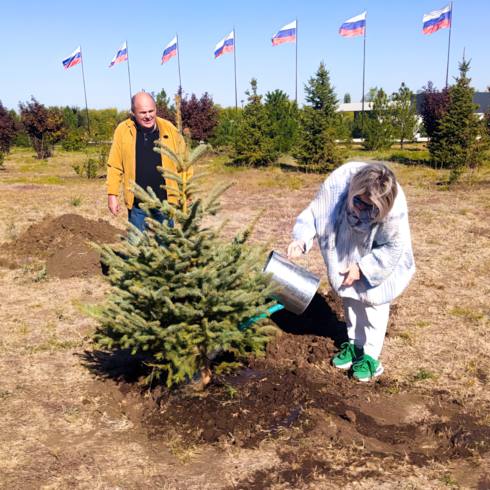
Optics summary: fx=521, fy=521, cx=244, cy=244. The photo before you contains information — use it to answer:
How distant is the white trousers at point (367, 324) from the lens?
12.4 feet

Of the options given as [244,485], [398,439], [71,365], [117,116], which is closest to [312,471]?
[244,485]

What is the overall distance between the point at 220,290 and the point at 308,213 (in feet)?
3.02

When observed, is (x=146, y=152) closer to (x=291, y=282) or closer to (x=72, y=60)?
(x=291, y=282)

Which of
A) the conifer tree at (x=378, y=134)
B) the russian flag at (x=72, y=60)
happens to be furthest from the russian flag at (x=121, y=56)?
the conifer tree at (x=378, y=134)

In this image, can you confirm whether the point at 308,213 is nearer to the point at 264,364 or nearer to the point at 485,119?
the point at 264,364

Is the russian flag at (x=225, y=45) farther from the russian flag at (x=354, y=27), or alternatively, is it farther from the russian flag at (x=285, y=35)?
the russian flag at (x=354, y=27)

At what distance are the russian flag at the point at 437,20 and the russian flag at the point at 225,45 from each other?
10.8 m

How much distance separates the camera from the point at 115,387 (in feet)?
12.4

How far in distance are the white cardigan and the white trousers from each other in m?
0.16

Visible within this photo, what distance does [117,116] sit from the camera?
43.7m

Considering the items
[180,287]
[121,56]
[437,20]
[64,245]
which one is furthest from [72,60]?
[180,287]

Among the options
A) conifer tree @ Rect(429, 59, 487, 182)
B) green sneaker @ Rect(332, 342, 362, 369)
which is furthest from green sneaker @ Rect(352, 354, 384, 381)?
conifer tree @ Rect(429, 59, 487, 182)

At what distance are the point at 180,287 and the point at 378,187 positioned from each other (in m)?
1.32

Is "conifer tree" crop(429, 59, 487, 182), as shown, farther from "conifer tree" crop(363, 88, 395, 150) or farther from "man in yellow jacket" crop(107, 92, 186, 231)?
"man in yellow jacket" crop(107, 92, 186, 231)
